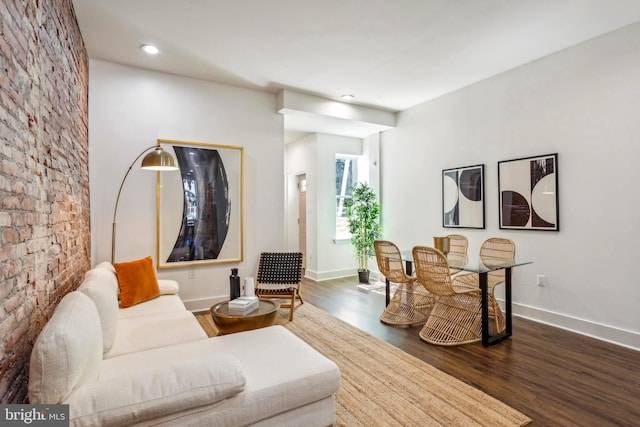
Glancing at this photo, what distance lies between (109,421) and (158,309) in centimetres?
181

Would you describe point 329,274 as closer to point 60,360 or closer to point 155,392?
point 155,392

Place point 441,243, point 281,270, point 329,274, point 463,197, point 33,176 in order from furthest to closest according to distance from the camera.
Answer: point 329,274 → point 463,197 → point 281,270 → point 441,243 → point 33,176

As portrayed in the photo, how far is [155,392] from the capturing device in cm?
138

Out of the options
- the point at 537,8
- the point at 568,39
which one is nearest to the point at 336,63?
the point at 537,8

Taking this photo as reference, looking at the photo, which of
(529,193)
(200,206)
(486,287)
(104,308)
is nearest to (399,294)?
(486,287)

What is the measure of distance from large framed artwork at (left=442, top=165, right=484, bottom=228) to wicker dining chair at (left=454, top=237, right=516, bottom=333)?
632mm

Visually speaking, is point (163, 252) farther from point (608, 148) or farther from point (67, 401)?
point (608, 148)

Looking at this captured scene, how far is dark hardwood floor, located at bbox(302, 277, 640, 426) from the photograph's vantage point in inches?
83.6

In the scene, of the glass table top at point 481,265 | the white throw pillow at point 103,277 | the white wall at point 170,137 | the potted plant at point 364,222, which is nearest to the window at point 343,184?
the potted plant at point 364,222

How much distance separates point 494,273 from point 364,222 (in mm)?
2508

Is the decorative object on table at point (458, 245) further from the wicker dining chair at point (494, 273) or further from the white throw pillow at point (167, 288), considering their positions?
the white throw pillow at point (167, 288)

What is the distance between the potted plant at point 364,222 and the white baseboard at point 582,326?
2.40m

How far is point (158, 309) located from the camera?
298 cm

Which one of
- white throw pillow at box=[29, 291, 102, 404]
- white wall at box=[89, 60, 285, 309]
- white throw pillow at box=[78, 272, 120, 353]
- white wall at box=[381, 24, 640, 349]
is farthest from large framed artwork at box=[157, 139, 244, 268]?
white wall at box=[381, 24, 640, 349]
